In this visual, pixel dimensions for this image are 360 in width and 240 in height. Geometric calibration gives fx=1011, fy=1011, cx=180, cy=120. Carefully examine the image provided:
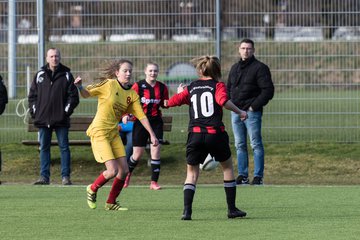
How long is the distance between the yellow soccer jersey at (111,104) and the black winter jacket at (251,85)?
12.3 ft

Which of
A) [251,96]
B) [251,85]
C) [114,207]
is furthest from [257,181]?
[114,207]

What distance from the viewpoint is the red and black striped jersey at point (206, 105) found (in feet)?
34.4

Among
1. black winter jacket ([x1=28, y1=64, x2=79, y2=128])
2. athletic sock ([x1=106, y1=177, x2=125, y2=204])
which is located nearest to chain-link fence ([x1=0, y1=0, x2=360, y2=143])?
black winter jacket ([x1=28, y1=64, x2=79, y2=128])

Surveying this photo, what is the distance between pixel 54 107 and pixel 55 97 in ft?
0.53

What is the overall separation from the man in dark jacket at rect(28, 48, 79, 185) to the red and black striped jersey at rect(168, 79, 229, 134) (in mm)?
5131

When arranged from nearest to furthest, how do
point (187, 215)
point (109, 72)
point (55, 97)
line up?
point (187, 215), point (109, 72), point (55, 97)

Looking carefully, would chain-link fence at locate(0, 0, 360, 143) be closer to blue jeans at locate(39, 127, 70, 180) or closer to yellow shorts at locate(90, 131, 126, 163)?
blue jeans at locate(39, 127, 70, 180)

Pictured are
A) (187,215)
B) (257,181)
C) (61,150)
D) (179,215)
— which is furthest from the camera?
(61,150)

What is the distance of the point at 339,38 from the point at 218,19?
219 cm

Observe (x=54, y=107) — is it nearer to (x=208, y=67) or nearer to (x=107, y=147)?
(x=107, y=147)

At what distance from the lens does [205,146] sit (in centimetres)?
1052

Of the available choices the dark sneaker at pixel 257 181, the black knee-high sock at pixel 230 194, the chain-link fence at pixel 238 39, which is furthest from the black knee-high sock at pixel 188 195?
the chain-link fence at pixel 238 39

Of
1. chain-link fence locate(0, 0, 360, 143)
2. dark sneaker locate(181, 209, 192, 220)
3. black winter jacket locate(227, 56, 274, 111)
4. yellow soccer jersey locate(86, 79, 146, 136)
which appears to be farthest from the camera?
chain-link fence locate(0, 0, 360, 143)

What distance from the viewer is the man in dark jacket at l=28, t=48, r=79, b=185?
606 inches
